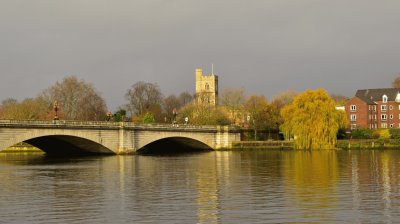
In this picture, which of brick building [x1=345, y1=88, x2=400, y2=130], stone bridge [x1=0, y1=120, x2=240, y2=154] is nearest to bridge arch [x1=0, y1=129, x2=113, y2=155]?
stone bridge [x1=0, y1=120, x2=240, y2=154]

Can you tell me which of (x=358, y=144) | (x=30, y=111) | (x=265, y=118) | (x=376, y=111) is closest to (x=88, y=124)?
(x=358, y=144)

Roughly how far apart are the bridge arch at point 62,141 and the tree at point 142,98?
46936mm

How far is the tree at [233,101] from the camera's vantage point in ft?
368

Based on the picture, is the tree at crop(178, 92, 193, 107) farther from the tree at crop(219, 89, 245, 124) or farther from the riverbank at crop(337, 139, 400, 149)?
the riverbank at crop(337, 139, 400, 149)

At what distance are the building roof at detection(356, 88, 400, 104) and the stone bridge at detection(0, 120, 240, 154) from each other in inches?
1051

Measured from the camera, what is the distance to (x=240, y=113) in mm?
112250

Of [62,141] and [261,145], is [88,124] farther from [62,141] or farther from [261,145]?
[261,145]

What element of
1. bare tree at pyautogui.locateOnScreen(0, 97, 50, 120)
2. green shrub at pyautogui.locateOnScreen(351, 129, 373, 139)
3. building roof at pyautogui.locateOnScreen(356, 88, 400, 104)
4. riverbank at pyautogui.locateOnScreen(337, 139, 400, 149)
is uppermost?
building roof at pyautogui.locateOnScreen(356, 88, 400, 104)

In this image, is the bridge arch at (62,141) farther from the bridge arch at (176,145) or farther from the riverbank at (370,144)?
the riverbank at (370,144)

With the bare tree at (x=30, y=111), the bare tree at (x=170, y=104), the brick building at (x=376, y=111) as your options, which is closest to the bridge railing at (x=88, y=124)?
the brick building at (x=376, y=111)

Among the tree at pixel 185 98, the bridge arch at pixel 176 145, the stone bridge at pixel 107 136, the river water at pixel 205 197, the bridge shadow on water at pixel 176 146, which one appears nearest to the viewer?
the river water at pixel 205 197

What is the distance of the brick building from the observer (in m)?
110

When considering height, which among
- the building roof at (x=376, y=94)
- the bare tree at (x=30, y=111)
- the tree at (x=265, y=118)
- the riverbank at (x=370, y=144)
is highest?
the building roof at (x=376, y=94)

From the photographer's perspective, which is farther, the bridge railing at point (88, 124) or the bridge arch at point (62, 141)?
the bridge arch at point (62, 141)
